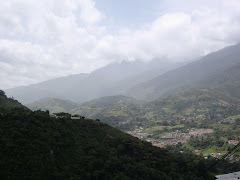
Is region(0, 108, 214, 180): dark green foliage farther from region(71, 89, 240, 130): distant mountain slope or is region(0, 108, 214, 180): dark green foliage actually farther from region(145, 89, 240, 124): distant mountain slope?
region(145, 89, 240, 124): distant mountain slope

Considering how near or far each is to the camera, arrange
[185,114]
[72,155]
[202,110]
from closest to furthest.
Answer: [72,155]
[202,110]
[185,114]

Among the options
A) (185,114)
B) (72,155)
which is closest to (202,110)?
(185,114)

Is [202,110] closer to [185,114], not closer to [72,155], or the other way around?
[185,114]

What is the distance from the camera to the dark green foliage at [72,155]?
82.4 ft

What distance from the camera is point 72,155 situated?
31125 millimetres

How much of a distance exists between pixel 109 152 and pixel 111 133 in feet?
29.9

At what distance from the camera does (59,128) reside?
35688mm

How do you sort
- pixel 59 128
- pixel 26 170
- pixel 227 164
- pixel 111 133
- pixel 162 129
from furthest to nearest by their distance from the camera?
pixel 162 129
pixel 227 164
pixel 111 133
pixel 59 128
pixel 26 170

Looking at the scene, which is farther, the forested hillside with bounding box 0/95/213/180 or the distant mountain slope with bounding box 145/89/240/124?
the distant mountain slope with bounding box 145/89/240/124

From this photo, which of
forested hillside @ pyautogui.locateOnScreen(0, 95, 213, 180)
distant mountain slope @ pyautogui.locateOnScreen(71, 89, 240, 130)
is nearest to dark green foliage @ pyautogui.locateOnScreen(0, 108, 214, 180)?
forested hillside @ pyautogui.locateOnScreen(0, 95, 213, 180)

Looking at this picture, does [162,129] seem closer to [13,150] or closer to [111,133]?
[111,133]

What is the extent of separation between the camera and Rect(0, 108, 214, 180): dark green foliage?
25125 mm

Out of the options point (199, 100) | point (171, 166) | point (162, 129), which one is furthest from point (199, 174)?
point (199, 100)

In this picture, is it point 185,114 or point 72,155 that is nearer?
point 72,155
